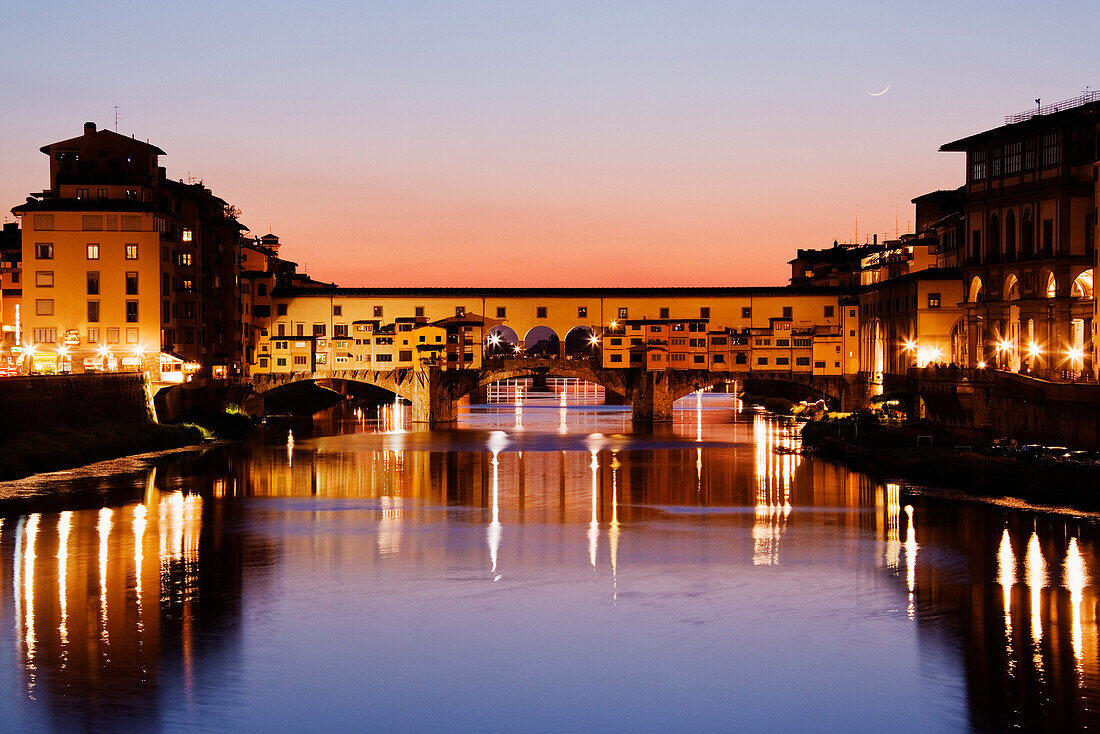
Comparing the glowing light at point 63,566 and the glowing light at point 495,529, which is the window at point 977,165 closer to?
the glowing light at point 495,529

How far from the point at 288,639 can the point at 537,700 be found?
21.0 feet

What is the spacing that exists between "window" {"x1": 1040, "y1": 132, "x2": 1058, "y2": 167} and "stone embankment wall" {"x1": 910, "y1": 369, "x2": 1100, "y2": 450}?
1097 cm

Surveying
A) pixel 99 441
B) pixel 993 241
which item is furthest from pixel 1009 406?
pixel 99 441

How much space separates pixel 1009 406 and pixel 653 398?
44.0 meters

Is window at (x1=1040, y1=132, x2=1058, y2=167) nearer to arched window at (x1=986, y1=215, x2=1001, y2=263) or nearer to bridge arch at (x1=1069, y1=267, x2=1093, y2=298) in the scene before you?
arched window at (x1=986, y1=215, x2=1001, y2=263)

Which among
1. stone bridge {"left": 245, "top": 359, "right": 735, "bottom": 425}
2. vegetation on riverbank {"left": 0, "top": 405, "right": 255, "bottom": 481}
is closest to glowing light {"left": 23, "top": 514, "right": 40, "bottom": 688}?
vegetation on riverbank {"left": 0, "top": 405, "right": 255, "bottom": 481}

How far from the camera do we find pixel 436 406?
95438 mm

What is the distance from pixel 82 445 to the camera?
5725 centimetres

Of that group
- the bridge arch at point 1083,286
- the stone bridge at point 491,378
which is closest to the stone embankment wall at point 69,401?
the stone bridge at point 491,378

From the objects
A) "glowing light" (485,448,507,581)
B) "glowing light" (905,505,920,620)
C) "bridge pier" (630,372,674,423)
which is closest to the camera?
"glowing light" (905,505,920,620)

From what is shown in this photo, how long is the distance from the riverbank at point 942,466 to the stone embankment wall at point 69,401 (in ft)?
121

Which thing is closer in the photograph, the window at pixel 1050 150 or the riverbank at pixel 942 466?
the riverbank at pixel 942 466

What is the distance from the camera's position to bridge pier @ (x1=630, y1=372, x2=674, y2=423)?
96125mm

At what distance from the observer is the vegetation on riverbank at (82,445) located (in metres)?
51.2
